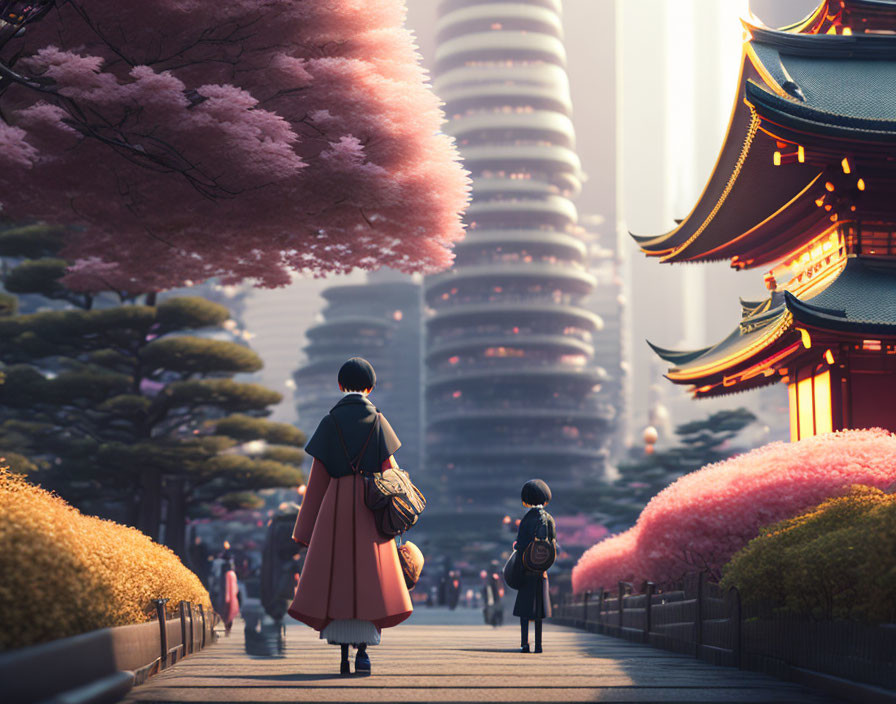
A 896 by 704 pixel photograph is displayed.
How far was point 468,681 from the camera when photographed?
754 cm

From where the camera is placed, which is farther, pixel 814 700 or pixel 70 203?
pixel 70 203

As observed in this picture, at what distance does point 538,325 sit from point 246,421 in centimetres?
7416

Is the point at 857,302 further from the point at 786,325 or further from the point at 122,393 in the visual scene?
the point at 122,393

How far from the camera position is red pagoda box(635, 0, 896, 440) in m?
16.5

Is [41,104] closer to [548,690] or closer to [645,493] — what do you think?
[548,690]

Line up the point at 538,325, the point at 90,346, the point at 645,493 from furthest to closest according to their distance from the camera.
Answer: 1. the point at 538,325
2. the point at 645,493
3. the point at 90,346

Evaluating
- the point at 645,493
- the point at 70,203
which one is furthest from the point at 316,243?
the point at 645,493

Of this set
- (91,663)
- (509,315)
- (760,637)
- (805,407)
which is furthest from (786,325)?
(509,315)

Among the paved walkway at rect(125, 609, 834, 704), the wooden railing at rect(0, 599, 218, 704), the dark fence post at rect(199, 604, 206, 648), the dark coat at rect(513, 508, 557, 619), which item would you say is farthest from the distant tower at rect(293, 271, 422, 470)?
the wooden railing at rect(0, 599, 218, 704)

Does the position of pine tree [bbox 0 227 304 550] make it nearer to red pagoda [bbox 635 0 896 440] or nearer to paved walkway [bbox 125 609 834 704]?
red pagoda [bbox 635 0 896 440]

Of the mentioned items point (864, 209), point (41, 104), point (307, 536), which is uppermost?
point (864, 209)

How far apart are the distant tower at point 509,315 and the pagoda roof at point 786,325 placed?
73.6 metres

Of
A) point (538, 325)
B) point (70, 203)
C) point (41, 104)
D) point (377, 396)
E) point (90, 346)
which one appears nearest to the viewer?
point (41, 104)

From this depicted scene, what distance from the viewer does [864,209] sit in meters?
18.1
